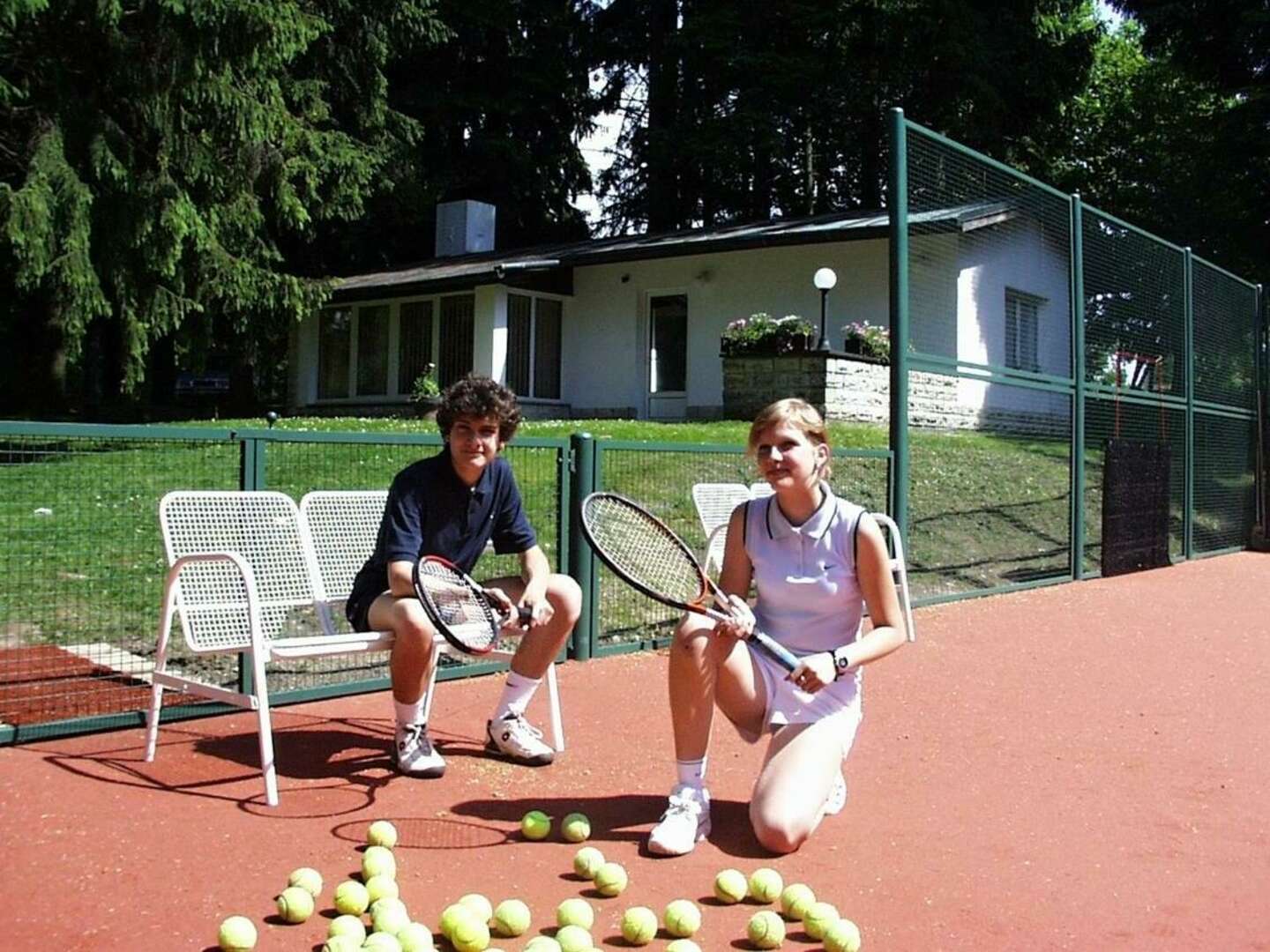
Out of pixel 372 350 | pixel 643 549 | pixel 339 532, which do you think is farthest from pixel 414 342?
pixel 643 549

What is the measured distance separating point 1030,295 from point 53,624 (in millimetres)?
12619

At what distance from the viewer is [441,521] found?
4.37 metres

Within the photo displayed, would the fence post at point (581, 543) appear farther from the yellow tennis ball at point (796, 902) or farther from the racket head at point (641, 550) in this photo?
the yellow tennis ball at point (796, 902)

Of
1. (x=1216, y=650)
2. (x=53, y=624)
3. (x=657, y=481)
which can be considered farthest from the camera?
(x=657, y=481)

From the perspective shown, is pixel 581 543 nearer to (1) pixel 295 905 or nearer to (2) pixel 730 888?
(2) pixel 730 888

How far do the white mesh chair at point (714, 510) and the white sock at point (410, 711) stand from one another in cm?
224

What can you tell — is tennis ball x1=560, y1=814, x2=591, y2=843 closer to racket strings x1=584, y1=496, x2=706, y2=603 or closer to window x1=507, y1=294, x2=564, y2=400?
racket strings x1=584, y1=496, x2=706, y2=603

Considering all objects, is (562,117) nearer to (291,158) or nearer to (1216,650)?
(291,158)

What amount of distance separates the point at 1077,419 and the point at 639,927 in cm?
884

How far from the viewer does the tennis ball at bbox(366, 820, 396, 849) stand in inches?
137

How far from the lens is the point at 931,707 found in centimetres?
564

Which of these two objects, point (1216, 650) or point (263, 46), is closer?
point (1216, 650)

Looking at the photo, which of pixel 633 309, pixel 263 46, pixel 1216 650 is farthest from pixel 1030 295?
pixel 263 46

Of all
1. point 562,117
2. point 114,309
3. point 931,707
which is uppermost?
point 562,117
